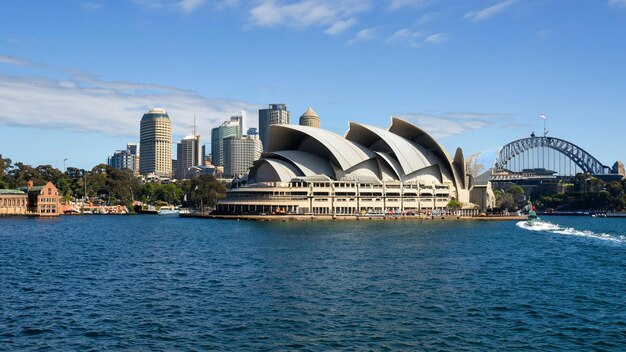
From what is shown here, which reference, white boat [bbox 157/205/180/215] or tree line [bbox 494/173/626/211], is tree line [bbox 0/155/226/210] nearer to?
white boat [bbox 157/205/180/215]

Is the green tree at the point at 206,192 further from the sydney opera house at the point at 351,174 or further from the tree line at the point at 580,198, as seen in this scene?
the tree line at the point at 580,198

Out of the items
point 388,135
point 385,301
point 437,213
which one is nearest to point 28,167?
point 388,135

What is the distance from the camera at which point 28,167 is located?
14912 centimetres

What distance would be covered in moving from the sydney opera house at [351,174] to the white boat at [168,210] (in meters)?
33.1

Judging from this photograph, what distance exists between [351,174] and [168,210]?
198 feet

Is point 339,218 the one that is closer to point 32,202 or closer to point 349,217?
point 349,217

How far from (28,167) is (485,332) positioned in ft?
481

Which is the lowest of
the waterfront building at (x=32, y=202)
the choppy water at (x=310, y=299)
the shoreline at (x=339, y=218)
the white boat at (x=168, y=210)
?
the choppy water at (x=310, y=299)

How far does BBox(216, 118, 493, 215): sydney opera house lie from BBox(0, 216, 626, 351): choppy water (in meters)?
62.7

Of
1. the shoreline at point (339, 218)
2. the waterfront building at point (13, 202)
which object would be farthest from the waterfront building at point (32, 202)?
the shoreline at point (339, 218)

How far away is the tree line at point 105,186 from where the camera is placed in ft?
483

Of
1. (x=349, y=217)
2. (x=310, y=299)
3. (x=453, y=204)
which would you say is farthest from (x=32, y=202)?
(x=310, y=299)

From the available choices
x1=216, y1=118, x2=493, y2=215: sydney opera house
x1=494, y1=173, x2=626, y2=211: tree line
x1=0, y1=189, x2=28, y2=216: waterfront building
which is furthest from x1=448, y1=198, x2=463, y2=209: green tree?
x1=0, y1=189, x2=28, y2=216: waterfront building

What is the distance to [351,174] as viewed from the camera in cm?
12094
